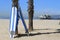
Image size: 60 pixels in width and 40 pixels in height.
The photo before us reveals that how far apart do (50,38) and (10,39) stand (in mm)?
2174

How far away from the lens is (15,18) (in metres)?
13.3

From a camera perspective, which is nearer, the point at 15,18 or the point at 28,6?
the point at 15,18

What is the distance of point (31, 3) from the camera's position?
56.9 feet

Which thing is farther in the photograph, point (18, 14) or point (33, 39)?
point (18, 14)

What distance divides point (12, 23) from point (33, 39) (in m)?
1.41

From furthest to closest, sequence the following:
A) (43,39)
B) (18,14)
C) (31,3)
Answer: (31,3), (18,14), (43,39)

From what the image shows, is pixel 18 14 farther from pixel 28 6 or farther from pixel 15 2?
pixel 28 6

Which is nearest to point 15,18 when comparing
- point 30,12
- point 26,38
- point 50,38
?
point 26,38

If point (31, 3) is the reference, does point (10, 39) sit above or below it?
below

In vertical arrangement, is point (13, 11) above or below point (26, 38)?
above

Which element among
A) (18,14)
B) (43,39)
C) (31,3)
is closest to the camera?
(43,39)

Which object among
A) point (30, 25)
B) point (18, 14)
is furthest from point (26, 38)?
point (30, 25)

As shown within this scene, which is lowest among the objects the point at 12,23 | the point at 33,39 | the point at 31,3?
the point at 33,39

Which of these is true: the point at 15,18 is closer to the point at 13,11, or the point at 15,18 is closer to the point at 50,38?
the point at 13,11
